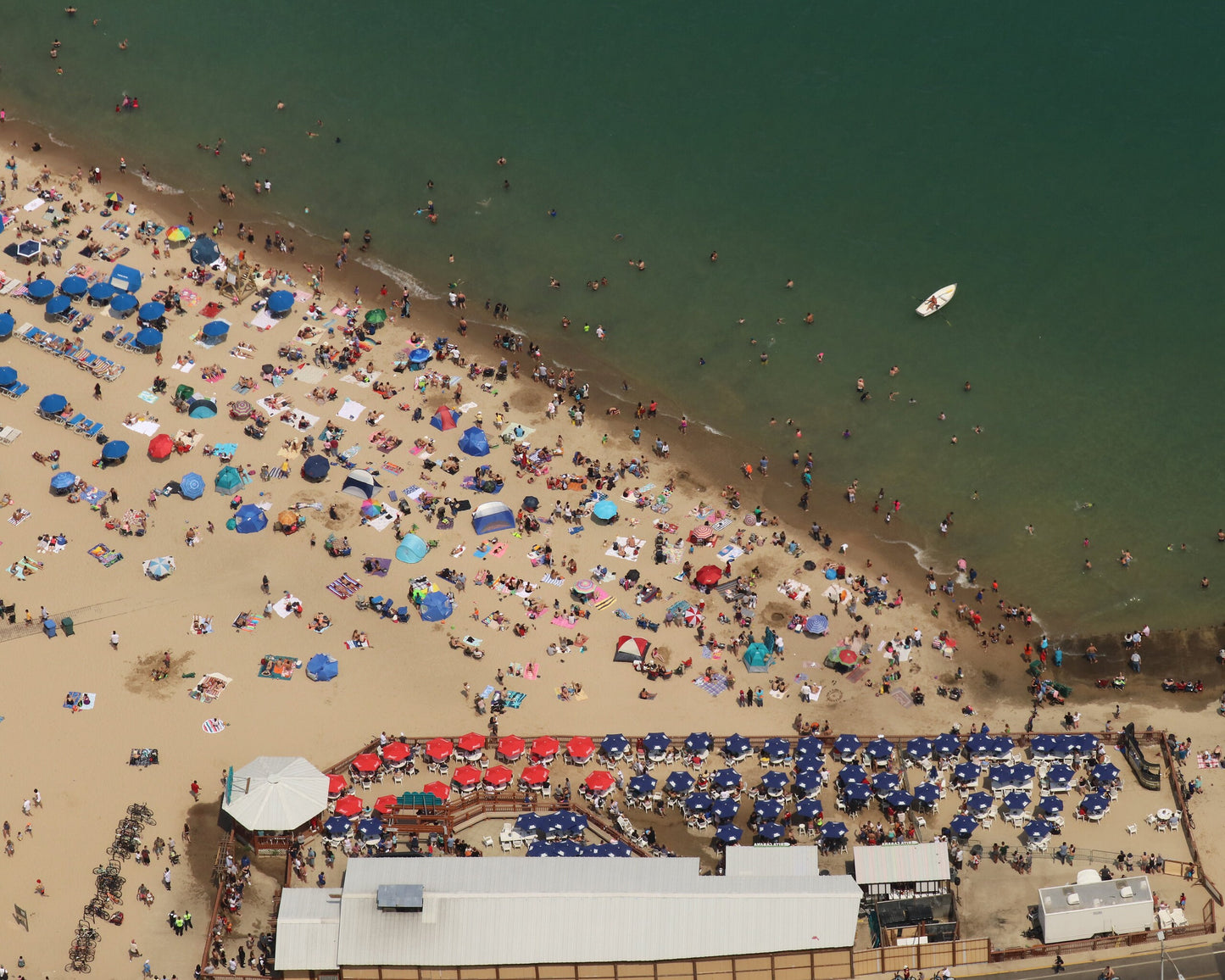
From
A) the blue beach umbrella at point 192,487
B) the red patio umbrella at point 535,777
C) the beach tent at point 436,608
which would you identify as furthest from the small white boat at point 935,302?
the blue beach umbrella at point 192,487

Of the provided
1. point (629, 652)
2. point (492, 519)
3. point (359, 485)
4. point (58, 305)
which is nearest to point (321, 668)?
point (359, 485)

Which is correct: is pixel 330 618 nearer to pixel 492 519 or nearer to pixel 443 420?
pixel 492 519

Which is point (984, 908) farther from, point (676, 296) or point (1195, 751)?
point (676, 296)

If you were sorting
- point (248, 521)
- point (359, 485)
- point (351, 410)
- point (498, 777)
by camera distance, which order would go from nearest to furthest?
point (498, 777) < point (248, 521) < point (359, 485) < point (351, 410)

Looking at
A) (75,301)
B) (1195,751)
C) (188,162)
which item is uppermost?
(188,162)

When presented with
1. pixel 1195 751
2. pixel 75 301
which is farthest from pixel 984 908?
pixel 75 301

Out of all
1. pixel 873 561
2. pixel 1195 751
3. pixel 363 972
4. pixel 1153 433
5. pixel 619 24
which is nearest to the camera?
pixel 363 972

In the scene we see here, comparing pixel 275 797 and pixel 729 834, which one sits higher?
pixel 275 797

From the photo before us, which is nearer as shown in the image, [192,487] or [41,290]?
[192,487]
